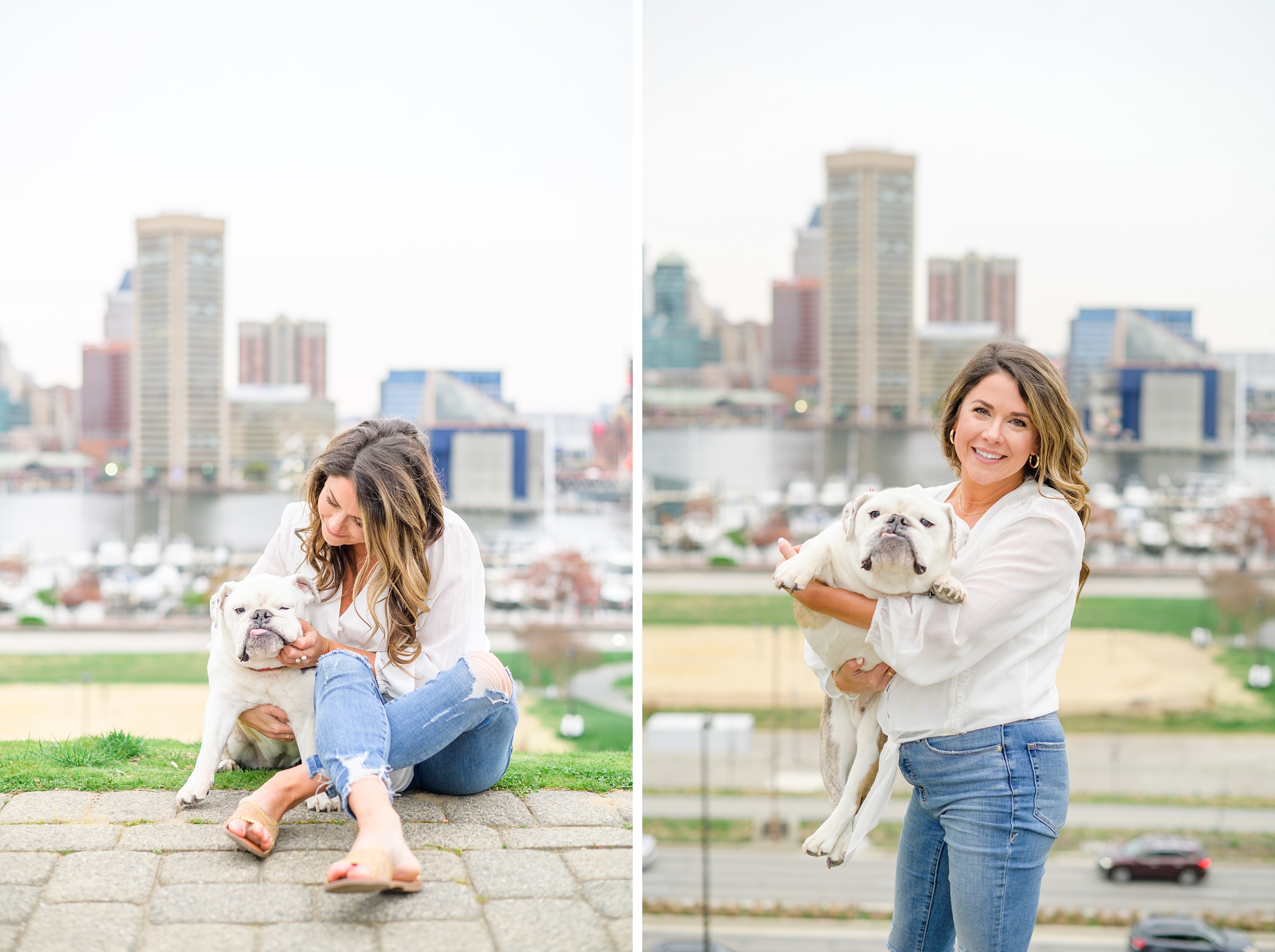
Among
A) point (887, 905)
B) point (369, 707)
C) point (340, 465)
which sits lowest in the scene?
point (887, 905)

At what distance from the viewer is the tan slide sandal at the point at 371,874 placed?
1504 mm

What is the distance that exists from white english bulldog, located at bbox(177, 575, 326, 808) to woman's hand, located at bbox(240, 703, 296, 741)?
0.9 inches

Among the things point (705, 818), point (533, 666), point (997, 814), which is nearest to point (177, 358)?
point (533, 666)

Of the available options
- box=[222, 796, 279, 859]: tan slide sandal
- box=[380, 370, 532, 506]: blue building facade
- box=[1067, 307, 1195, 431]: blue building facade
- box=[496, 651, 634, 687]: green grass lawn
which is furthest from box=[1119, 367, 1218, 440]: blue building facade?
box=[222, 796, 279, 859]: tan slide sandal

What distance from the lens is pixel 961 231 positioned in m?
27.2

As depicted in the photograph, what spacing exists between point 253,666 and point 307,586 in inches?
7.4

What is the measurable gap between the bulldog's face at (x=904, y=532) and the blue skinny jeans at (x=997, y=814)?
28cm

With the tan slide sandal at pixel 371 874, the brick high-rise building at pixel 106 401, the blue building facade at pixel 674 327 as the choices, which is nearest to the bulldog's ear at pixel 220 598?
the tan slide sandal at pixel 371 874

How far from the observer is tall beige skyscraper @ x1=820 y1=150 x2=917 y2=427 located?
27.4 metres

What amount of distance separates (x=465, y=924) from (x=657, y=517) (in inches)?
1077

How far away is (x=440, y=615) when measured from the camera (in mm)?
1972

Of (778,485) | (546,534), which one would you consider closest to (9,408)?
(546,534)

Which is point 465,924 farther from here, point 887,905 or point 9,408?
point 9,408

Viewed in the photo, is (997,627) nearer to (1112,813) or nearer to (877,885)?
(877,885)
